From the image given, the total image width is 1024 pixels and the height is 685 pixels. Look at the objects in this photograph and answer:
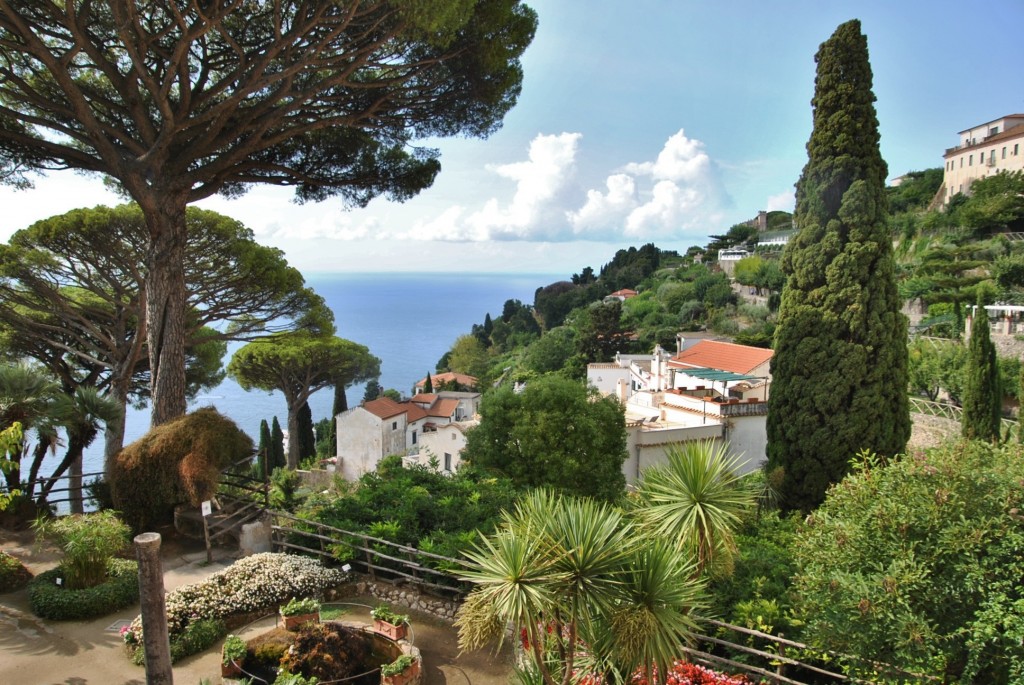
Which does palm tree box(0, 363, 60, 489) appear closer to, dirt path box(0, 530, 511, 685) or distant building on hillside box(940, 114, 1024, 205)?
dirt path box(0, 530, 511, 685)

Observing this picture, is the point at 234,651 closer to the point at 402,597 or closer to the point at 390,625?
the point at 390,625

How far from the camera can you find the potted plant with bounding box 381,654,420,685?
4914 mm

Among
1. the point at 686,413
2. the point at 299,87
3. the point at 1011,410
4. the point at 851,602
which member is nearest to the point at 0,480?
the point at 299,87

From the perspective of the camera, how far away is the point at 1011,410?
1977 cm

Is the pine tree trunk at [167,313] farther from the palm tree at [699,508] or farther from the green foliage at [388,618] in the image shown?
the palm tree at [699,508]

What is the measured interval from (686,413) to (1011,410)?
10.7 meters

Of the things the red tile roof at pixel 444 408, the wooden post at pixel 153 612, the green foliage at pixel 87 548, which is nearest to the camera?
the wooden post at pixel 153 612

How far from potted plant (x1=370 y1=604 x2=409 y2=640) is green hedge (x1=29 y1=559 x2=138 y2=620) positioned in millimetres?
3045

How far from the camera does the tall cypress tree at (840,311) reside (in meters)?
13.2

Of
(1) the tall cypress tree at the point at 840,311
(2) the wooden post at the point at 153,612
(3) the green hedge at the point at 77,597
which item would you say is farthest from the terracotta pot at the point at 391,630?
(1) the tall cypress tree at the point at 840,311

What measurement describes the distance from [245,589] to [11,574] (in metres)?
2.98

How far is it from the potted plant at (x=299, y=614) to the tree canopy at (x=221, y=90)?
472cm

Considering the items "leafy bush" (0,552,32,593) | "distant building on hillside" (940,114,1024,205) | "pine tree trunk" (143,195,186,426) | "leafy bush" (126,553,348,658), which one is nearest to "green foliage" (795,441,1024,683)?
"leafy bush" (126,553,348,658)

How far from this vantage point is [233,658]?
5078mm
